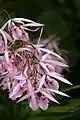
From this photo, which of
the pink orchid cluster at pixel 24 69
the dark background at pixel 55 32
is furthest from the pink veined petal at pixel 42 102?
the dark background at pixel 55 32

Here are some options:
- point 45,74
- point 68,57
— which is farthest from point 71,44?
point 45,74

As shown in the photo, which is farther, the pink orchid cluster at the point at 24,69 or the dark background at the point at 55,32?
the dark background at the point at 55,32

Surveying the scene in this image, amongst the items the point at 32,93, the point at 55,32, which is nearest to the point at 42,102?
the point at 32,93

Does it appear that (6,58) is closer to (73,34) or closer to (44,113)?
(44,113)

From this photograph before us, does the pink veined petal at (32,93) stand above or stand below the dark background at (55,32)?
above

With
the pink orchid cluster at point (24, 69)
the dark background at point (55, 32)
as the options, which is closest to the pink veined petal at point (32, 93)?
the pink orchid cluster at point (24, 69)

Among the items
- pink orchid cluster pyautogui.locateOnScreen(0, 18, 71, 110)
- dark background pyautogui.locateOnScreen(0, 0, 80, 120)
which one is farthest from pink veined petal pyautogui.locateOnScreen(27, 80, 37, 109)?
dark background pyautogui.locateOnScreen(0, 0, 80, 120)

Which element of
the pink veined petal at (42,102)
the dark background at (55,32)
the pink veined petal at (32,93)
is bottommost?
the dark background at (55,32)

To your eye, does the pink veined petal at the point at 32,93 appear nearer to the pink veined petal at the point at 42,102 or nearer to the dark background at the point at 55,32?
the pink veined petal at the point at 42,102

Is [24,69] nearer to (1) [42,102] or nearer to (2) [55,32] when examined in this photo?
(1) [42,102]
